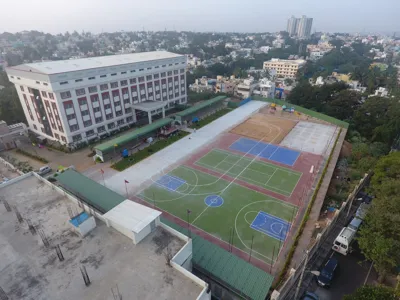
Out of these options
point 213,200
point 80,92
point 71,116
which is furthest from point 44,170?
point 213,200

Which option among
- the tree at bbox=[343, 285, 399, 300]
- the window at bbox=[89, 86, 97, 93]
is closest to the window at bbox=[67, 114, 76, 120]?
the window at bbox=[89, 86, 97, 93]

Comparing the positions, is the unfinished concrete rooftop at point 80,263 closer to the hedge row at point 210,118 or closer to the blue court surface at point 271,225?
the blue court surface at point 271,225

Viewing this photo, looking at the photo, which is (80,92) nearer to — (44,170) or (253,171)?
(44,170)

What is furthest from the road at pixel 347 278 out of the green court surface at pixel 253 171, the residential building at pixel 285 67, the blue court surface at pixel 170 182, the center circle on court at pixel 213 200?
the residential building at pixel 285 67

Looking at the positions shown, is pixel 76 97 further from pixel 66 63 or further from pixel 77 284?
pixel 77 284

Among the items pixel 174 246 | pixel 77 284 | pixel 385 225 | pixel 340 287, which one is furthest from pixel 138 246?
pixel 385 225

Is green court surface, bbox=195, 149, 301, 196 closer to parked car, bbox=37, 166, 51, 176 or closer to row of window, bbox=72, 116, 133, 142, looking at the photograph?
row of window, bbox=72, 116, 133, 142

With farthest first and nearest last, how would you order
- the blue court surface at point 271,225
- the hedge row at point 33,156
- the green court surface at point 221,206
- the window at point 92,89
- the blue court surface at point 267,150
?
the window at point 92,89 < the hedge row at point 33,156 < the blue court surface at point 267,150 < the blue court surface at point 271,225 < the green court surface at point 221,206
